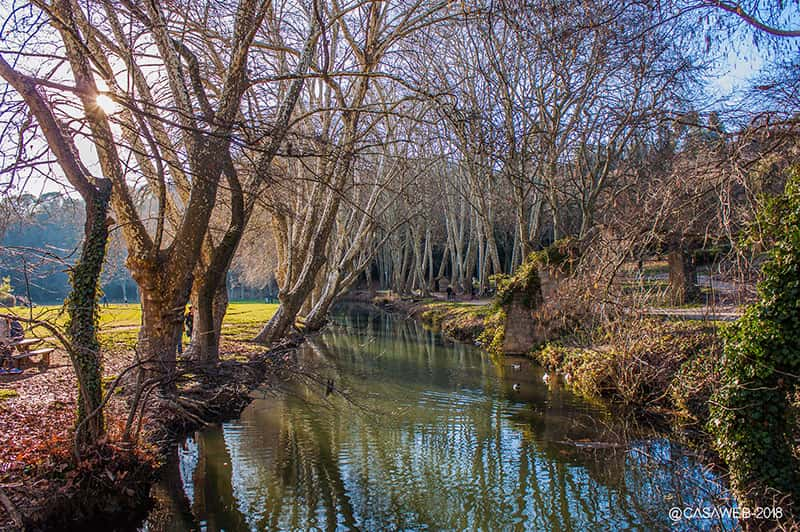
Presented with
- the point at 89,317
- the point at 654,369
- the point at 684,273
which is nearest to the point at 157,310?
the point at 89,317

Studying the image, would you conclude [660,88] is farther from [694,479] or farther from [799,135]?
[694,479]

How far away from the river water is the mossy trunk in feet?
4.28

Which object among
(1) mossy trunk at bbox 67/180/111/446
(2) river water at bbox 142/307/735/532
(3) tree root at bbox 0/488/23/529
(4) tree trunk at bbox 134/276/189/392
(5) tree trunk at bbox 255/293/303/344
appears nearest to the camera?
(3) tree root at bbox 0/488/23/529

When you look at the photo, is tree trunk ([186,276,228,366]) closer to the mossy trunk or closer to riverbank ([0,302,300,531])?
riverbank ([0,302,300,531])

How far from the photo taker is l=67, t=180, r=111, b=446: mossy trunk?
229 inches

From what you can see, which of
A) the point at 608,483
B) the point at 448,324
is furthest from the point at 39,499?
the point at 448,324

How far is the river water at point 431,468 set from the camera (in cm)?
609

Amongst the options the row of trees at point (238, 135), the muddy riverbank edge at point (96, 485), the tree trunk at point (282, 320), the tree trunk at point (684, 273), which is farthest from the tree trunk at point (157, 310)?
the tree trunk at point (684, 273)

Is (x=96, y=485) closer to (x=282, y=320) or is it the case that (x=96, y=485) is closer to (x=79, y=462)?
(x=79, y=462)

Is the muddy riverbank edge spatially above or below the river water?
above

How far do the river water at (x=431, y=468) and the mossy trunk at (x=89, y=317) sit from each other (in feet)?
4.28

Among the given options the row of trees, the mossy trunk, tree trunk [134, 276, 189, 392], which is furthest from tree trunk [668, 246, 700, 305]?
the mossy trunk

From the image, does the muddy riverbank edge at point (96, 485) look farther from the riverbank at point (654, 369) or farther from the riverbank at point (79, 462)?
the riverbank at point (654, 369)

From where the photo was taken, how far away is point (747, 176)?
618 cm
